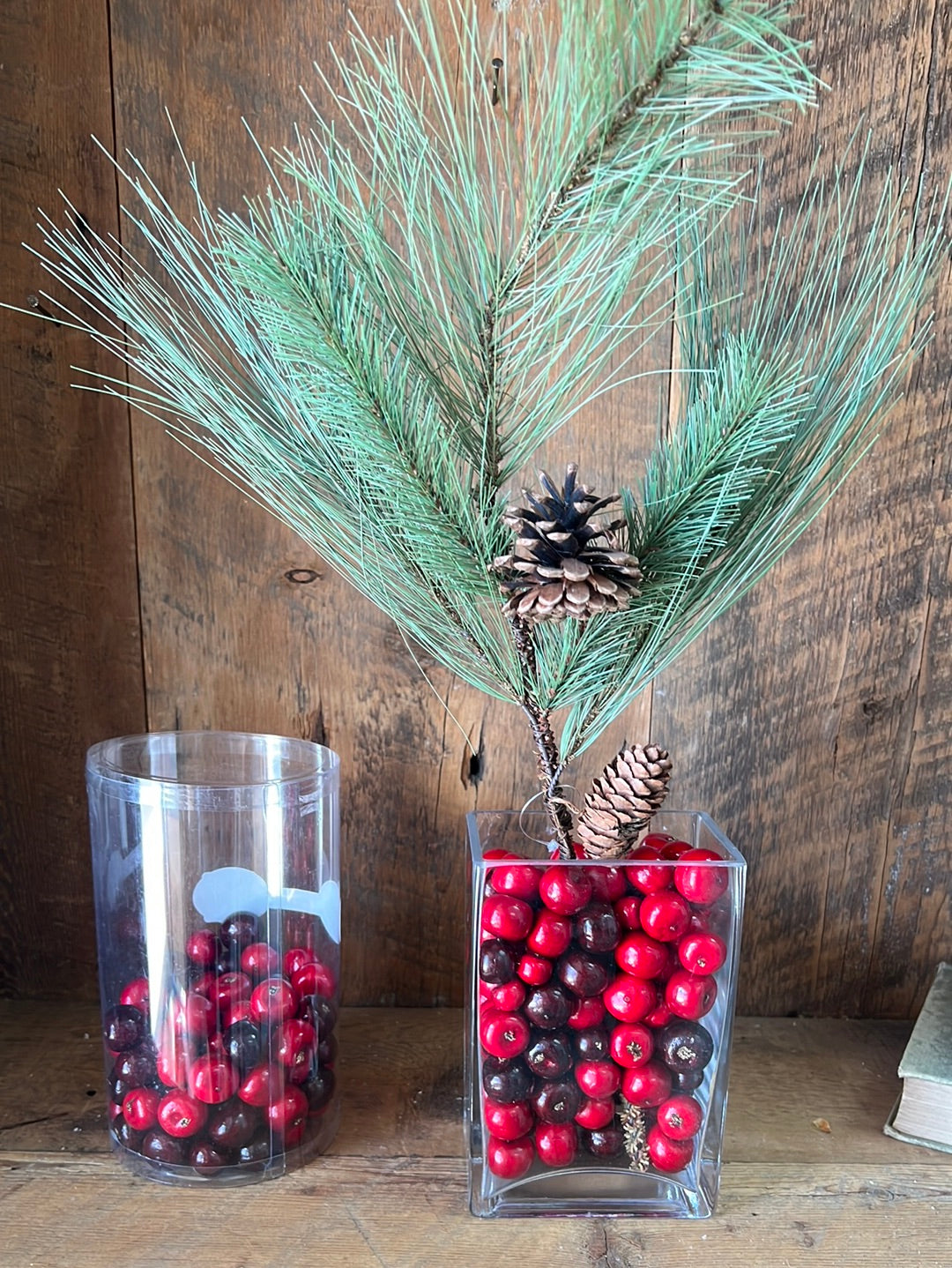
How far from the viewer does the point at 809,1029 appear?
0.85 meters

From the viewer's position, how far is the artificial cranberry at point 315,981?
0.66m

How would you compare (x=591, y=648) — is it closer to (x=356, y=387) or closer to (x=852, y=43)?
(x=356, y=387)

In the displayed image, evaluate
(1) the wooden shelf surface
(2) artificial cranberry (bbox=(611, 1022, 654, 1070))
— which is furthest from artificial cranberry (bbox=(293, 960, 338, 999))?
(2) artificial cranberry (bbox=(611, 1022, 654, 1070))

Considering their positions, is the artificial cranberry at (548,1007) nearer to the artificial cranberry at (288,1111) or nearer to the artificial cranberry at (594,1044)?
the artificial cranberry at (594,1044)

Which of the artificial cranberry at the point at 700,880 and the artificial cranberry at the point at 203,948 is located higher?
the artificial cranberry at the point at 700,880

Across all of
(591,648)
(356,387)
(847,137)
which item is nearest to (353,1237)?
(591,648)

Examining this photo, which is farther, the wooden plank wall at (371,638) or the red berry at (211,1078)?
the wooden plank wall at (371,638)

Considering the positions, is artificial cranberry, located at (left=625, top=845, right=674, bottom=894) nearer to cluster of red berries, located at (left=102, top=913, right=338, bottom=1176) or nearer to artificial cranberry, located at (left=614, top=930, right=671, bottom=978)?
artificial cranberry, located at (left=614, top=930, right=671, bottom=978)

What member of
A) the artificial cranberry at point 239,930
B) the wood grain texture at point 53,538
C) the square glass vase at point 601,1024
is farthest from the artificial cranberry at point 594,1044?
the wood grain texture at point 53,538

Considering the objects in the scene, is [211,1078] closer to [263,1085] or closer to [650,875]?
[263,1085]

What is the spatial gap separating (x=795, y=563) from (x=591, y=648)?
27 centimetres

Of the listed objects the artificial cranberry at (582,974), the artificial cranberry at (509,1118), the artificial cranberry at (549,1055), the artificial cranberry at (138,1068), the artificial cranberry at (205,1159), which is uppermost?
the artificial cranberry at (582,974)

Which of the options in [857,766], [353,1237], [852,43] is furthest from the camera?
[857,766]

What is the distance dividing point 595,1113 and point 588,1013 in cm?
7
